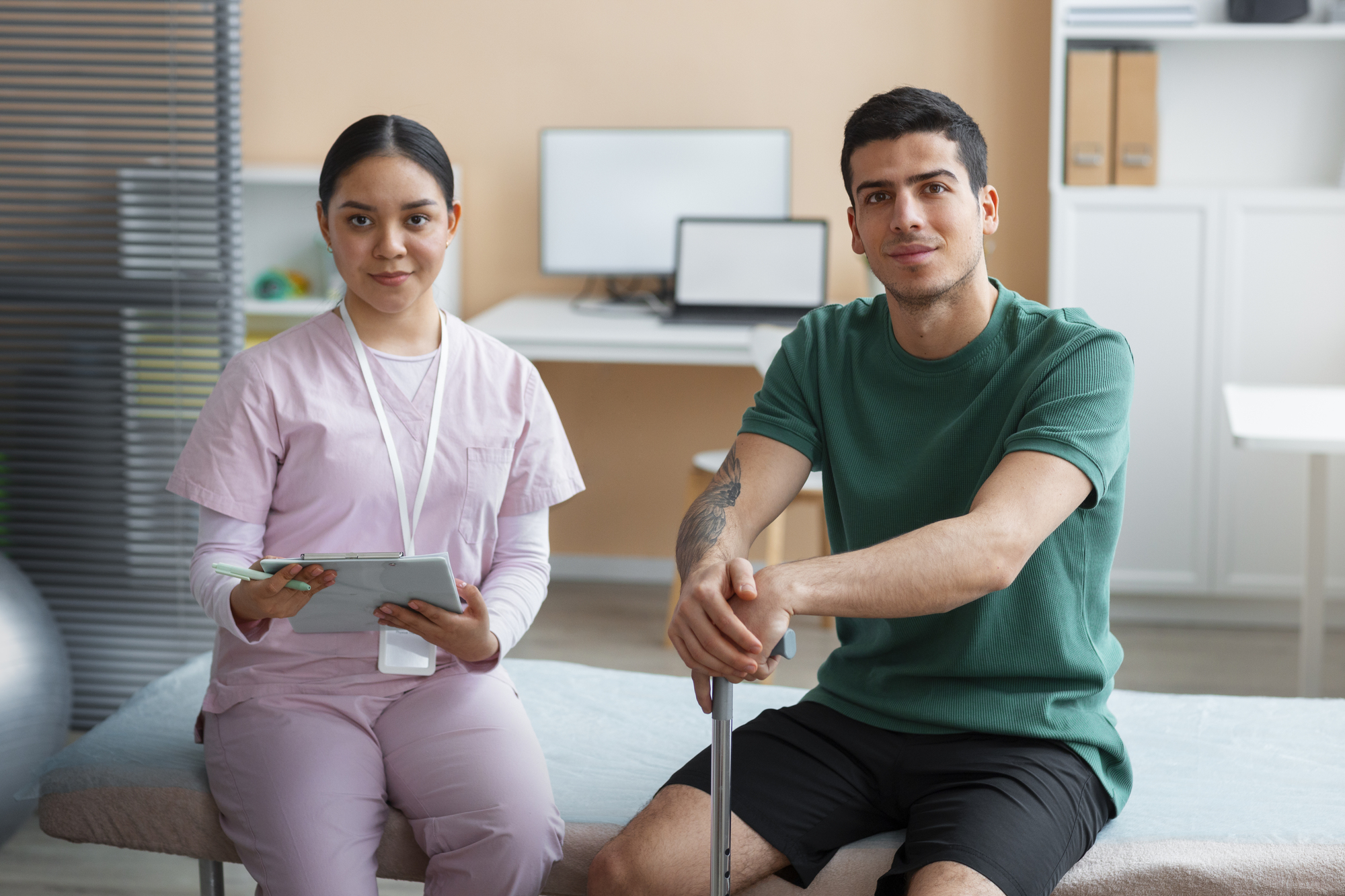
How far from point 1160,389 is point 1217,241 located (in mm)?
408

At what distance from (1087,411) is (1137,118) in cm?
227

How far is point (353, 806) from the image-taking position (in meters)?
1.33

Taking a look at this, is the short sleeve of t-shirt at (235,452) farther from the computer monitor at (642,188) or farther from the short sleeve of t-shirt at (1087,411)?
the computer monitor at (642,188)

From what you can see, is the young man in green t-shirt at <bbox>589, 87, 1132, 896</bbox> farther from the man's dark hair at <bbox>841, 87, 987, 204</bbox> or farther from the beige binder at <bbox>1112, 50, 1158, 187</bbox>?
the beige binder at <bbox>1112, 50, 1158, 187</bbox>

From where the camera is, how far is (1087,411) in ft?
4.22

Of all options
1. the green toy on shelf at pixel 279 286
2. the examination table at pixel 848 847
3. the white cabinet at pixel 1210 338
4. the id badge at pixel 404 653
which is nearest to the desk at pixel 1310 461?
the white cabinet at pixel 1210 338

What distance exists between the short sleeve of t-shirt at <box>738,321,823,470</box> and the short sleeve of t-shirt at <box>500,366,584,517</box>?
235 millimetres

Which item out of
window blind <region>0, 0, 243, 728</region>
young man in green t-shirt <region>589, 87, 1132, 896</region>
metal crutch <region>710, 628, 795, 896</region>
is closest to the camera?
metal crutch <region>710, 628, 795, 896</region>

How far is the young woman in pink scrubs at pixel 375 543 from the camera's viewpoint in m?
1.33

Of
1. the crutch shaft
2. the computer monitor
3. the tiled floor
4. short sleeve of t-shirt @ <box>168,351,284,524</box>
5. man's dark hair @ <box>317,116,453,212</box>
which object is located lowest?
the tiled floor

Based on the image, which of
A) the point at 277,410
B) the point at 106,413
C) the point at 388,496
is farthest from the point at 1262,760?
the point at 106,413

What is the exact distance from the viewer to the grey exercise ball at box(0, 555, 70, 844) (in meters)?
1.96

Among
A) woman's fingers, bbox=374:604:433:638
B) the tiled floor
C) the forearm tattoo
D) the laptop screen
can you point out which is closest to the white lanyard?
woman's fingers, bbox=374:604:433:638

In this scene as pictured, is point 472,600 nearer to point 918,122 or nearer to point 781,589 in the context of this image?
point 781,589
